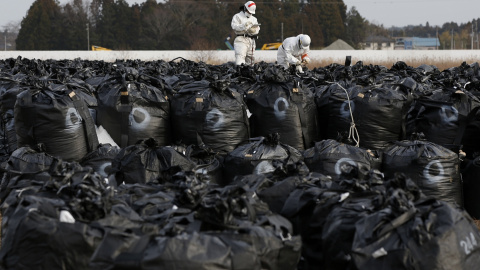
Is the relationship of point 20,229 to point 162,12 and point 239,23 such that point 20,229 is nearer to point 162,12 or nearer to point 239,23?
point 239,23

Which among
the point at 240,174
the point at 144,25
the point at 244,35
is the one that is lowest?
the point at 240,174

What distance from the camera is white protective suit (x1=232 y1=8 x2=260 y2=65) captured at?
47.0 feet

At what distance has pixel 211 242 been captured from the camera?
3150 mm

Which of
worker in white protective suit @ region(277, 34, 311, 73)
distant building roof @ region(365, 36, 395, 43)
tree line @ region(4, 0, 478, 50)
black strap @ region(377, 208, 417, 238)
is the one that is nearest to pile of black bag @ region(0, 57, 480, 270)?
black strap @ region(377, 208, 417, 238)

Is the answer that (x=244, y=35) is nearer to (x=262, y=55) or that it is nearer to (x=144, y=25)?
(x=262, y=55)

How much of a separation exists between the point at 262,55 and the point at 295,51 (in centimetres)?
2047

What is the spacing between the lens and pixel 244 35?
1448 centimetres

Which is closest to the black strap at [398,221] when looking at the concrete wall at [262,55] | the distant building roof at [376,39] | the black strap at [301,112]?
the black strap at [301,112]

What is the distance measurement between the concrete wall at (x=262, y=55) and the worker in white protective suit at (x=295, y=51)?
19002mm

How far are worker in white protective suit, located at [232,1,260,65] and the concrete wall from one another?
56.0 feet

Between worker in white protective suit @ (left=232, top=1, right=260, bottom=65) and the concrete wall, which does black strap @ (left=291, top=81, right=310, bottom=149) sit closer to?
worker in white protective suit @ (left=232, top=1, right=260, bottom=65)

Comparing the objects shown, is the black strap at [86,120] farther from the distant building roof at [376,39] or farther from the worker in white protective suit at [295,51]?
the distant building roof at [376,39]

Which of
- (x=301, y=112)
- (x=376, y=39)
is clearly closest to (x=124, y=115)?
(x=301, y=112)

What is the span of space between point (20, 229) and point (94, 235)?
394 mm
